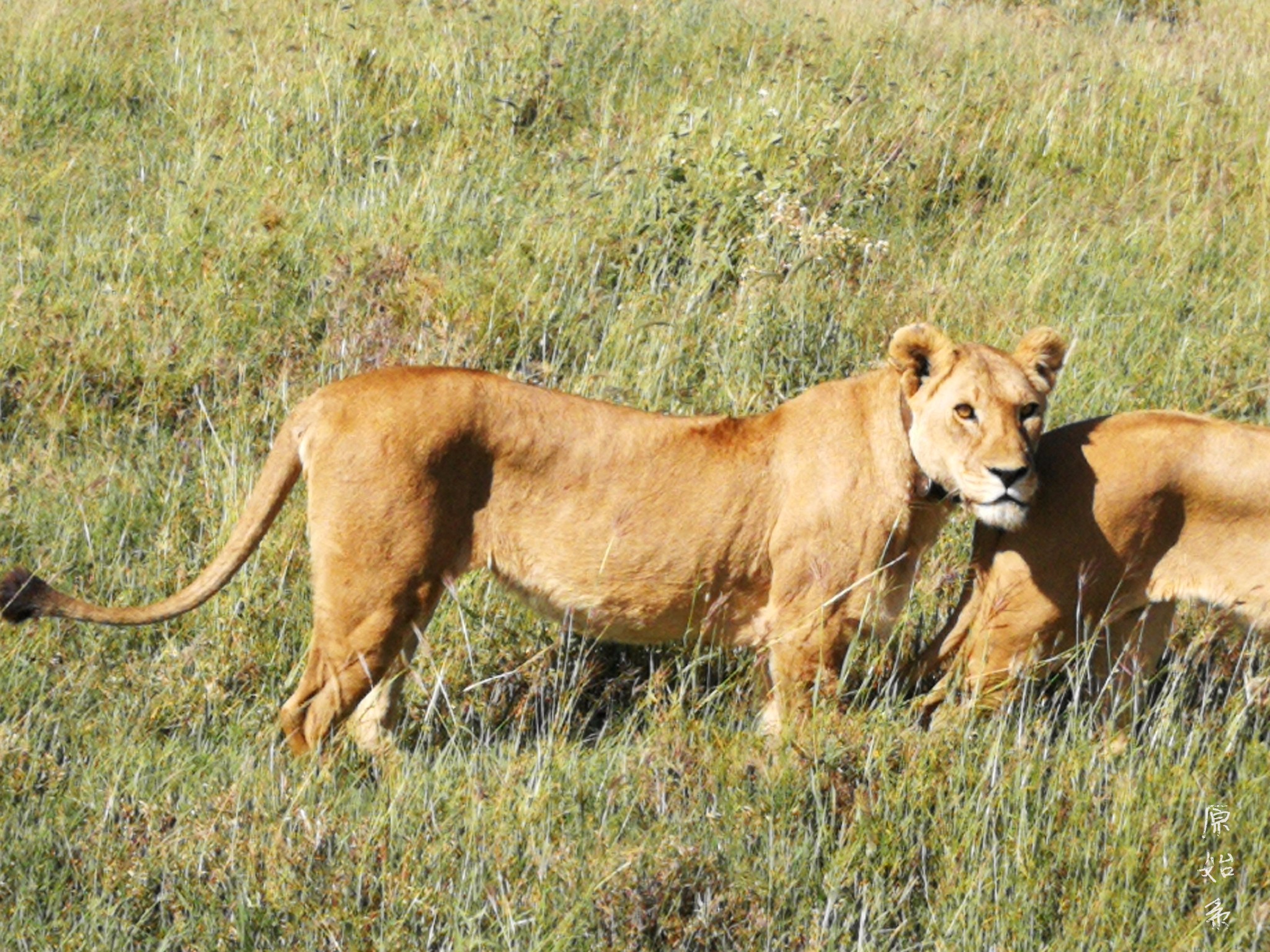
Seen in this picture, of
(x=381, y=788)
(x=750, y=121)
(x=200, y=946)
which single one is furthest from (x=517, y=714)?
(x=750, y=121)

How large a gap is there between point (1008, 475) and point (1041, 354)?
49 cm

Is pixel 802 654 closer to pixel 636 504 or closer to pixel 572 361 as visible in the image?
pixel 636 504

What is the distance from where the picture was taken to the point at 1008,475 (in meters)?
4.02

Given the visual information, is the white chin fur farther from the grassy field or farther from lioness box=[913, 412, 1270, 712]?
the grassy field

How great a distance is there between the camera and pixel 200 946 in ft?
10.5

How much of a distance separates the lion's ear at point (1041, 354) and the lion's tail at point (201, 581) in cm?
190

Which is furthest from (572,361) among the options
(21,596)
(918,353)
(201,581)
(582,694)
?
(21,596)

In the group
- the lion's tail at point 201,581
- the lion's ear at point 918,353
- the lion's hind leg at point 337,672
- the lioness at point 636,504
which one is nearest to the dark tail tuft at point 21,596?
the lion's tail at point 201,581

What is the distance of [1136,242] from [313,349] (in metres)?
3.47

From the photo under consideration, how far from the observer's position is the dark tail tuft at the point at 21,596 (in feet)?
12.0

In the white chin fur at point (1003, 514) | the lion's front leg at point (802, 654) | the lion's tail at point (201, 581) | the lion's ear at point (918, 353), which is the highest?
the lion's ear at point (918, 353)

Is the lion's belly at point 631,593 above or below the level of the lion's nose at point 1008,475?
below

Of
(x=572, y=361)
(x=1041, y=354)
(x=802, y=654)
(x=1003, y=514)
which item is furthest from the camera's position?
(x=572, y=361)

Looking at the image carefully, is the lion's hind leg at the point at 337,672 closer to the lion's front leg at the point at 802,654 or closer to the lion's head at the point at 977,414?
the lion's front leg at the point at 802,654
